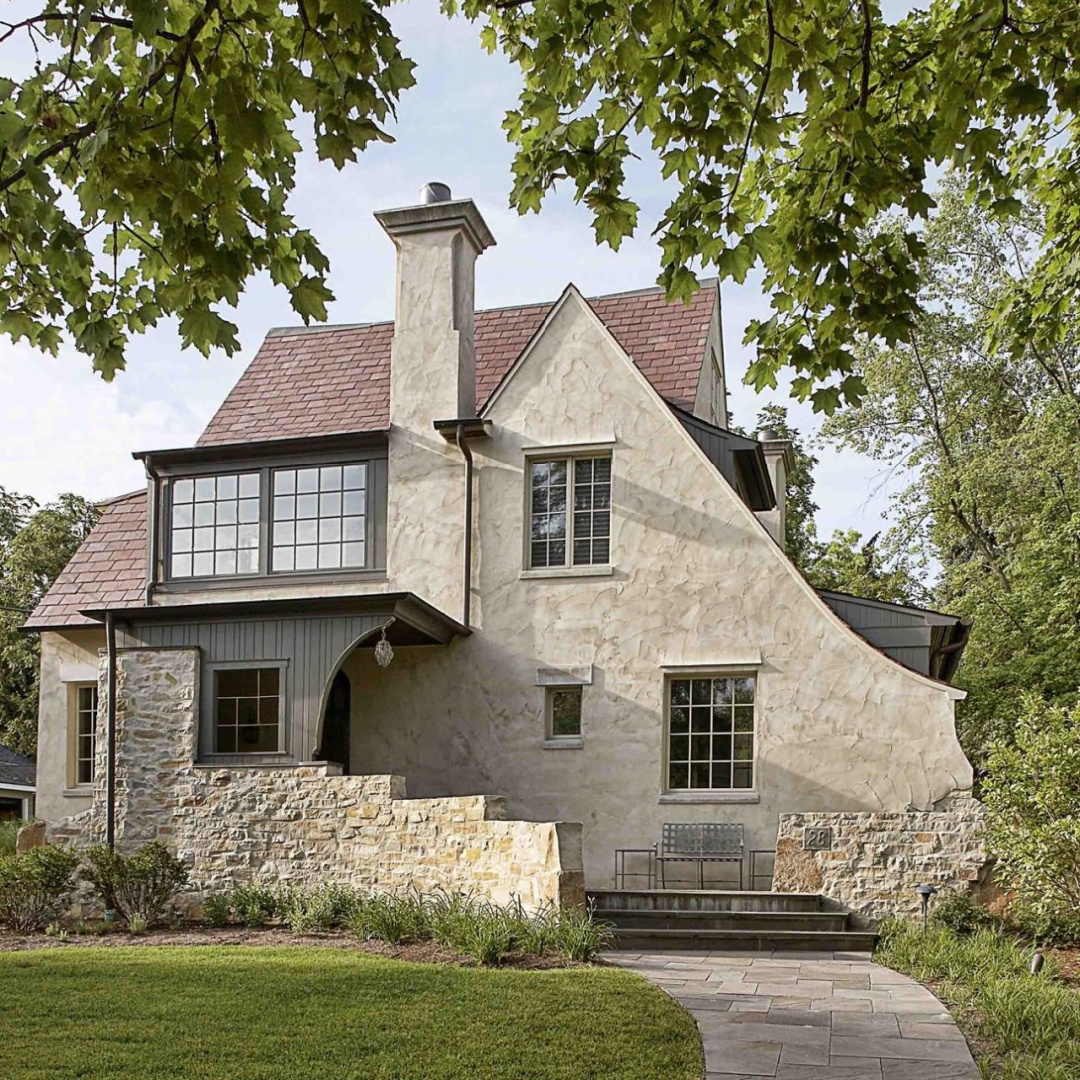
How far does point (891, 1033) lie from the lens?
8055mm

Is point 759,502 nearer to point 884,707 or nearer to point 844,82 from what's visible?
point 884,707

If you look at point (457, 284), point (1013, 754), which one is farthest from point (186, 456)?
point (1013, 754)

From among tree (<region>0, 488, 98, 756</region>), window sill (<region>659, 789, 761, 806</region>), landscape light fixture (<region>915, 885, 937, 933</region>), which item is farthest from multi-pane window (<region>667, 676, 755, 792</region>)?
tree (<region>0, 488, 98, 756</region>)

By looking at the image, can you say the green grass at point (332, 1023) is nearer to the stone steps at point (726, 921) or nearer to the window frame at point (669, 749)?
the stone steps at point (726, 921)

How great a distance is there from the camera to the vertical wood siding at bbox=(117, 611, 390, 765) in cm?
1510

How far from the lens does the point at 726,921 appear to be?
12938 millimetres

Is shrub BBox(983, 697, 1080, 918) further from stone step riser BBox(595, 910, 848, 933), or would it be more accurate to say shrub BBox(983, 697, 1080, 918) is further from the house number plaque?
stone step riser BBox(595, 910, 848, 933)

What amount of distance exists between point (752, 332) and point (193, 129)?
349cm

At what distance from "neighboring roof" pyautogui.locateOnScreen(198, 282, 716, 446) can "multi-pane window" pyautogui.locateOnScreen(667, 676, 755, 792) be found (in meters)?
4.39

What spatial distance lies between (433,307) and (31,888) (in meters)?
8.66

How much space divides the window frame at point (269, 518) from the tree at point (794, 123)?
9491 millimetres

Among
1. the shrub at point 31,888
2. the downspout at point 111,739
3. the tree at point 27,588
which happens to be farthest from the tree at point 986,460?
the tree at point 27,588

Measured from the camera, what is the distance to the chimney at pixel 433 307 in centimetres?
1698

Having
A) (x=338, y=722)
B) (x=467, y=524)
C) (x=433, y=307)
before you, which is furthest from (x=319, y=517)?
(x=433, y=307)
